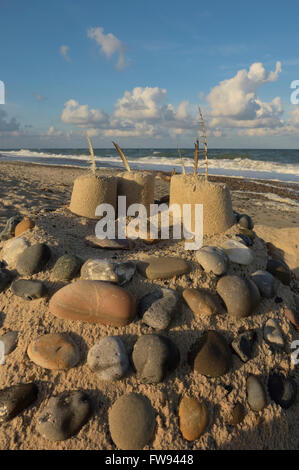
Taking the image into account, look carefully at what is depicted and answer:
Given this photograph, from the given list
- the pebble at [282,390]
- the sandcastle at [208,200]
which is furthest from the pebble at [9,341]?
the sandcastle at [208,200]

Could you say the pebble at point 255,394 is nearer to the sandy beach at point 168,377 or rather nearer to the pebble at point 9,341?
the sandy beach at point 168,377

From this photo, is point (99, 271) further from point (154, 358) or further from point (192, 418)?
point (192, 418)

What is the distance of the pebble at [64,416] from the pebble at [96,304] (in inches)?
19.9

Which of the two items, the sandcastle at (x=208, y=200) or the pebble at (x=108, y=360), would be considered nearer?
the pebble at (x=108, y=360)

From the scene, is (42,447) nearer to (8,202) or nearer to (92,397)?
(92,397)

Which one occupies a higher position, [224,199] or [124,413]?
[224,199]

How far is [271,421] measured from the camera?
192 cm

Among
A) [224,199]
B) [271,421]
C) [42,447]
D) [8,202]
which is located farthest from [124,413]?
[8,202]

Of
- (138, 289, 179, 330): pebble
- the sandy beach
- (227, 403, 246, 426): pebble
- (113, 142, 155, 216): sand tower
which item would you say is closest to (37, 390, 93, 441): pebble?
the sandy beach

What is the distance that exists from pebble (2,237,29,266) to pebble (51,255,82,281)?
0.51 metres

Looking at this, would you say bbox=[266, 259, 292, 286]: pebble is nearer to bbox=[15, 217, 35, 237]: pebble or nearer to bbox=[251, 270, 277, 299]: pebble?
bbox=[251, 270, 277, 299]: pebble

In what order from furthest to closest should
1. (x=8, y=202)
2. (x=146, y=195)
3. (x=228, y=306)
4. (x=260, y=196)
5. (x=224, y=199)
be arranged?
(x=260, y=196) < (x=8, y=202) < (x=146, y=195) < (x=224, y=199) < (x=228, y=306)

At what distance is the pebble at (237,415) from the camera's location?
1.83 metres

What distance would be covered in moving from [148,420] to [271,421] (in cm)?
87
